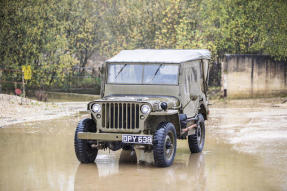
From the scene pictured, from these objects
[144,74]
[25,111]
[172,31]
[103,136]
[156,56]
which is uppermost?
[172,31]

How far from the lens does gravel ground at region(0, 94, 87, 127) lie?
20405 mm

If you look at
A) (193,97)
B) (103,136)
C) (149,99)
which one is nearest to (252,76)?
(193,97)

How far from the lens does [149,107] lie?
1063cm

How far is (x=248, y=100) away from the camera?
28344 millimetres

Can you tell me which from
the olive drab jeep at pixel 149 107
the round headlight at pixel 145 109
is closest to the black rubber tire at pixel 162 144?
the olive drab jeep at pixel 149 107

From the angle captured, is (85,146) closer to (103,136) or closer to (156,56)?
(103,136)

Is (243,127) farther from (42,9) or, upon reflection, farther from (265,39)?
(42,9)

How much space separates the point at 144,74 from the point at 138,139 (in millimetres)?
2048

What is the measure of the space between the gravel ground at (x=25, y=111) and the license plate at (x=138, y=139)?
8.92 meters

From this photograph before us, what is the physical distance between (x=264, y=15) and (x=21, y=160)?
20.9 meters

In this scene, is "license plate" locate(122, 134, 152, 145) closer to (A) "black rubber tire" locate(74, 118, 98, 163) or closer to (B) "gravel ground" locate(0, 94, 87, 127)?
(A) "black rubber tire" locate(74, 118, 98, 163)

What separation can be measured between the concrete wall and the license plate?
62.6ft

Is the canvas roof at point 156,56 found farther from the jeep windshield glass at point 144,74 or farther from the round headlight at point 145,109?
the round headlight at point 145,109

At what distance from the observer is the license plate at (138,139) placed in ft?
34.2
